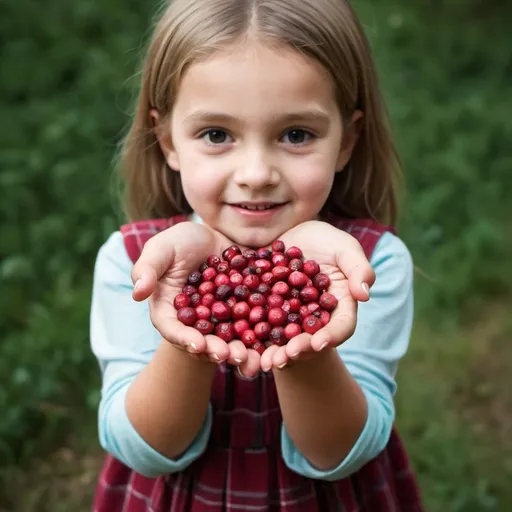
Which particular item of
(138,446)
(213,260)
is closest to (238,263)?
(213,260)

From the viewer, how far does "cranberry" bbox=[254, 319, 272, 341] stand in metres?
1.39

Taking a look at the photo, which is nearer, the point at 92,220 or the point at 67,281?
the point at 67,281

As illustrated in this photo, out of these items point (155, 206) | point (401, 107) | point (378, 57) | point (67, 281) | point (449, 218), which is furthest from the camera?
point (378, 57)

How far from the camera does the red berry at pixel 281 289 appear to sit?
1.48 metres

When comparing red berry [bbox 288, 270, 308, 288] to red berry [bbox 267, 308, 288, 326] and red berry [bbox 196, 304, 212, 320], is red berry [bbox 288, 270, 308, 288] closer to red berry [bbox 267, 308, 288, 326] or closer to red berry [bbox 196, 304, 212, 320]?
red berry [bbox 267, 308, 288, 326]

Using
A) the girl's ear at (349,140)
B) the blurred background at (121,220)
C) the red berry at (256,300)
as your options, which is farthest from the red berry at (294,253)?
the blurred background at (121,220)

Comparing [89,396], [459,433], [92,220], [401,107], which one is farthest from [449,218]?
[89,396]

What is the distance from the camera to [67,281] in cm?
342

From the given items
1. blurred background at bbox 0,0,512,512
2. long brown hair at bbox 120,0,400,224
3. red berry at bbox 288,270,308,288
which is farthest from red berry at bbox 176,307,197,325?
blurred background at bbox 0,0,512,512

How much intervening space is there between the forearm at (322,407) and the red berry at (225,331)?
105 millimetres

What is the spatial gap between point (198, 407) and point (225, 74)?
605mm

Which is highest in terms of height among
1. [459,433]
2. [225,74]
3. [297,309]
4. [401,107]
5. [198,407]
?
[225,74]

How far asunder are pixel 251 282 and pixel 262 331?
15cm

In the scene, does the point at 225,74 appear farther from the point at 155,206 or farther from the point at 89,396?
the point at 89,396
